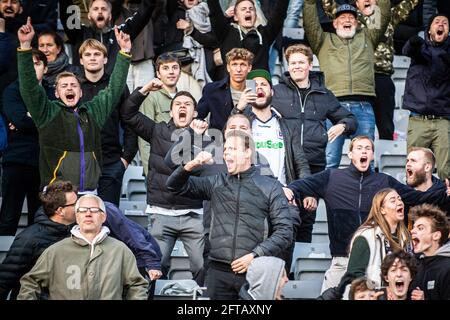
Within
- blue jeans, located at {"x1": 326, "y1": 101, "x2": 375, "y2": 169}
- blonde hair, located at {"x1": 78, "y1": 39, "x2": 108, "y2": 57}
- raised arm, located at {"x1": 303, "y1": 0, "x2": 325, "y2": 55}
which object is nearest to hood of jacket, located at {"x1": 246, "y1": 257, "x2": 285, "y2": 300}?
blue jeans, located at {"x1": 326, "y1": 101, "x2": 375, "y2": 169}

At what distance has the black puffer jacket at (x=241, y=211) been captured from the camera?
1023cm

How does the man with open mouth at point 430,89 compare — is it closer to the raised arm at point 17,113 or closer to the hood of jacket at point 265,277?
the raised arm at point 17,113

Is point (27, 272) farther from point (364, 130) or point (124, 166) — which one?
point (364, 130)

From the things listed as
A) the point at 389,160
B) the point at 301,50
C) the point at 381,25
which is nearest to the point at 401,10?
the point at 381,25

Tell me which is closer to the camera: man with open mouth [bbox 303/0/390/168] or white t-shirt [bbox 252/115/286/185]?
white t-shirt [bbox 252/115/286/185]

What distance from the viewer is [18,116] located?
11.8 meters

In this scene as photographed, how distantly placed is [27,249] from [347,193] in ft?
8.56

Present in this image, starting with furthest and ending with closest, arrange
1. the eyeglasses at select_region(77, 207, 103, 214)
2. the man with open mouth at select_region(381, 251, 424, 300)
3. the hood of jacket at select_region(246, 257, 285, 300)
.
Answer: the man with open mouth at select_region(381, 251, 424, 300) < the eyeglasses at select_region(77, 207, 103, 214) < the hood of jacket at select_region(246, 257, 285, 300)

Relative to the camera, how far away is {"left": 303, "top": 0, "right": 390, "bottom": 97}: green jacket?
1303cm

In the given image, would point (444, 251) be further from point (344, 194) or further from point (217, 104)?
point (217, 104)

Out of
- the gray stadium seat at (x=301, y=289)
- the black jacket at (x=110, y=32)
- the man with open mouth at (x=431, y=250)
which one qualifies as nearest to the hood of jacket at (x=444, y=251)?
the man with open mouth at (x=431, y=250)

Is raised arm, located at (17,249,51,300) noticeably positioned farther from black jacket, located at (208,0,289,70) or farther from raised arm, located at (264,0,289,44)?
raised arm, located at (264,0,289,44)

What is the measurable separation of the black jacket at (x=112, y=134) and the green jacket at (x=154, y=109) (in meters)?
0.13

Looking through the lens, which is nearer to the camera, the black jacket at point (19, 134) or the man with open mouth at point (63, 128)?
the man with open mouth at point (63, 128)
